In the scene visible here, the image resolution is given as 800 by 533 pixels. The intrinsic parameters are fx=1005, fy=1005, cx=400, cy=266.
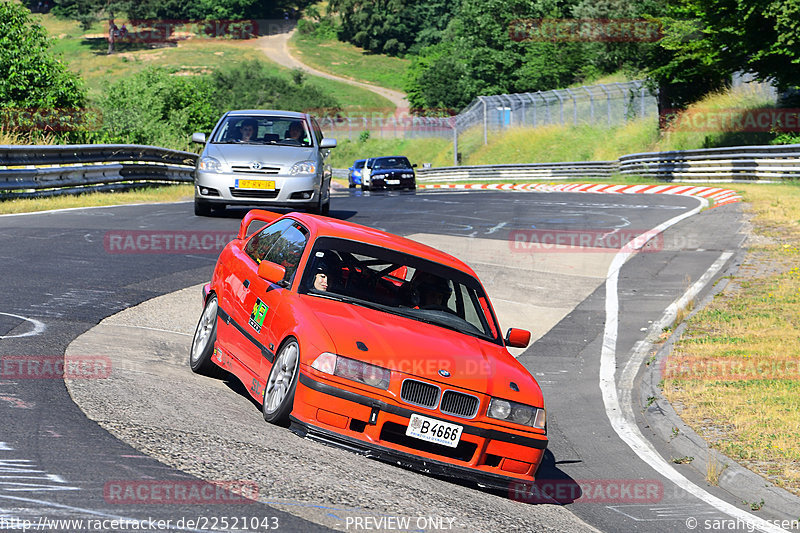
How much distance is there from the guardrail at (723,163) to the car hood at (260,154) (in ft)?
60.7

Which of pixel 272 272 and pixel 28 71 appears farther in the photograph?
pixel 28 71

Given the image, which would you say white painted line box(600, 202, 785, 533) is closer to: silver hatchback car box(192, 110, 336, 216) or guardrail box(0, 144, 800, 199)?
silver hatchback car box(192, 110, 336, 216)

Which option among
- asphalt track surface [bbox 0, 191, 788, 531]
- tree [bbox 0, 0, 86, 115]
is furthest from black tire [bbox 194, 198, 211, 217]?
tree [bbox 0, 0, 86, 115]

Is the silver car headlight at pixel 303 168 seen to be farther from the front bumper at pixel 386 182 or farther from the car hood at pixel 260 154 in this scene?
the front bumper at pixel 386 182

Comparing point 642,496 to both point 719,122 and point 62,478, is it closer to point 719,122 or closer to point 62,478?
point 62,478

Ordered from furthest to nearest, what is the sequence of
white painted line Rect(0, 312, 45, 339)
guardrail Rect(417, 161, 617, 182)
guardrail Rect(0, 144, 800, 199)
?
guardrail Rect(417, 161, 617, 182) → guardrail Rect(0, 144, 800, 199) → white painted line Rect(0, 312, 45, 339)

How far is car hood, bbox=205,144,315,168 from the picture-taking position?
1750cm

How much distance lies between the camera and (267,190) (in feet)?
57.3

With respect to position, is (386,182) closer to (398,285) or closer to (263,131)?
(263,131)

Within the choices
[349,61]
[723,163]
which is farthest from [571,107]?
[349,61]

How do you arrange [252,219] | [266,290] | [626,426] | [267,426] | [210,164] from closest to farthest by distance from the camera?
[267,426] → [266,290] → [626,426] → [252,219] → [210,164]

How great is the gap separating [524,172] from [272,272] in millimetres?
46029

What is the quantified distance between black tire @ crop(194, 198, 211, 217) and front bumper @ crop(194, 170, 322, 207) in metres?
0.38

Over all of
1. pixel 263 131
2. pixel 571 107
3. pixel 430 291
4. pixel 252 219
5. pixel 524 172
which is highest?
pixel 571 107
